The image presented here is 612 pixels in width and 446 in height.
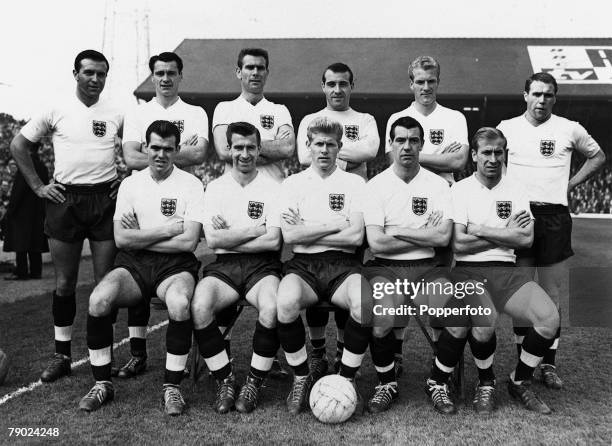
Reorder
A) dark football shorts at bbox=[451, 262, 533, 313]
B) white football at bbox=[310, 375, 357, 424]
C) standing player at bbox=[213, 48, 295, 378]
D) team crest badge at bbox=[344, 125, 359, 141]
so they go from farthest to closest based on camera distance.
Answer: team crest badge at bbox=[344, 125, 359, 141] → standing player at bbox=[213, 48, 295, 378] → dark football shorts at bbox=[451, 262, 533, 313] → white football at bbox=[310, 375, 357, 424]

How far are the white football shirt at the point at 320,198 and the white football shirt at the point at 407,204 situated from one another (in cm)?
9

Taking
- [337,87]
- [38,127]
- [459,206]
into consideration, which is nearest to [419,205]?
[459,206]

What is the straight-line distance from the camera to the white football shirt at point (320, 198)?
391cm

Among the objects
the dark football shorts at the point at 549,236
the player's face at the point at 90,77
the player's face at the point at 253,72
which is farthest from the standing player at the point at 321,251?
the player's face at the point at 90,77

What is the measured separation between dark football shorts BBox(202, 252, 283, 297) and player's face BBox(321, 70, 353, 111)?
49.1 inches

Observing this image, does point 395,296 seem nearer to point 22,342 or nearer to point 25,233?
point 22,342

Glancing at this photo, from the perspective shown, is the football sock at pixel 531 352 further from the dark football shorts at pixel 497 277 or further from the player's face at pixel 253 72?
the player's face at pixel 253 72

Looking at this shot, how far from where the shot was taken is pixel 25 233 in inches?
323

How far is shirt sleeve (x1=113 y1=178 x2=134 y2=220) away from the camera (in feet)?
12.9

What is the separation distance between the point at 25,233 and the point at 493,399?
6.84 metres

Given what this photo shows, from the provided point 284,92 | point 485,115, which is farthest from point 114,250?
point 485,115

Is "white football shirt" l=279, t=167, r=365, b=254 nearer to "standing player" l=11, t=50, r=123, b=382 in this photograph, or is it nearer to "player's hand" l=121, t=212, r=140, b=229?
"player's hand" l=121, t=212, r=140, b=229

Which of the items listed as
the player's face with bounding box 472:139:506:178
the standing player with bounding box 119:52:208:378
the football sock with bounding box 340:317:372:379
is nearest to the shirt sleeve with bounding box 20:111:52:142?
the standing player with bounding box 119:52:208:378

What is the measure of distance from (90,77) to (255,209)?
1554 mm
